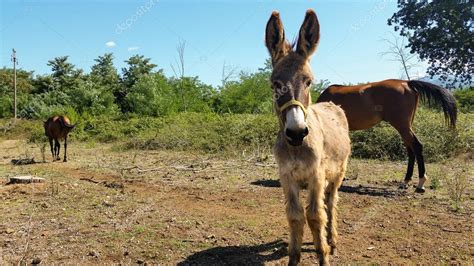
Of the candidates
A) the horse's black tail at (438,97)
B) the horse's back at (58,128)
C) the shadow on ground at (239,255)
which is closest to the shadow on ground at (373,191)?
the horse's black tail at (438,97)

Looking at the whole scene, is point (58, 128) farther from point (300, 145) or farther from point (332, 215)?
point (300, 145)

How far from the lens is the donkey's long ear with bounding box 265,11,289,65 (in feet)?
10.8

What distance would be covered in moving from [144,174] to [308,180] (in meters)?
6.12

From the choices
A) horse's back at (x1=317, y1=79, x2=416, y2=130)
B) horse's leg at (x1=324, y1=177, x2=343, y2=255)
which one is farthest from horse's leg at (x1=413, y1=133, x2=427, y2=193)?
horse's leg at (x1=324, y1=177, x2=343, y2=255)

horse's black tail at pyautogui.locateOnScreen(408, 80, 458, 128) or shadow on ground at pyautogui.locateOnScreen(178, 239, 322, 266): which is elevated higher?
horse's black tail at pyautogui.locateOnScreen(408, 80, 458, 128)

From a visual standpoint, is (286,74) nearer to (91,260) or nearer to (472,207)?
(91,260)

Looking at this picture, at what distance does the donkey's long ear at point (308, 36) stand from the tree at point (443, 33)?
18.4 meters

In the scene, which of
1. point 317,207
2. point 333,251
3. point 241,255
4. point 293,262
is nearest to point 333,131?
point 317,207

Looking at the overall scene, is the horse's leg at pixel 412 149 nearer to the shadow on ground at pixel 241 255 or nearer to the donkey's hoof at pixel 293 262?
the shadow on ground at pixel 241 255

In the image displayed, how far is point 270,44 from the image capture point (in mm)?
3359

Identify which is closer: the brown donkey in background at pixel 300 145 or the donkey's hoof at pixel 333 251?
the brown donkey in background at pixel 300 145

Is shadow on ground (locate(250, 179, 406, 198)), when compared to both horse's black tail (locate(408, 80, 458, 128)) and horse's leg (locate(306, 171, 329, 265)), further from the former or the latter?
horse's leg (locate(306, 171, 329, 265))

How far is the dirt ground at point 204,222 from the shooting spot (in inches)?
154

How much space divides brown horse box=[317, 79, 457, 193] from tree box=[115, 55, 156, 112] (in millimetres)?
24797
